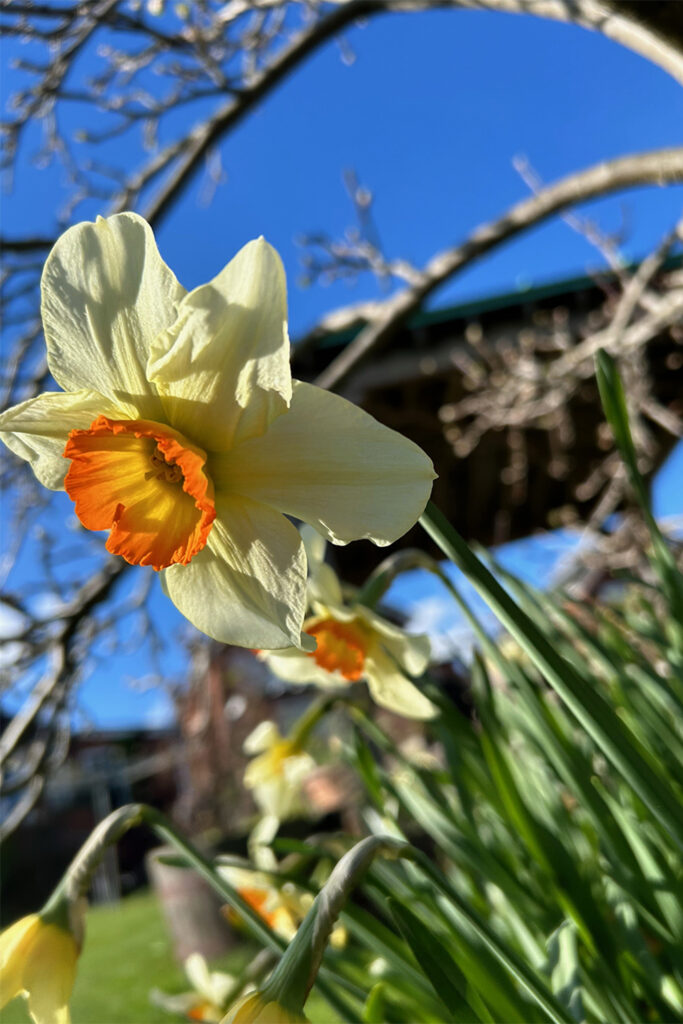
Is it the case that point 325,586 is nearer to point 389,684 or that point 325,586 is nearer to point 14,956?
point 389,684

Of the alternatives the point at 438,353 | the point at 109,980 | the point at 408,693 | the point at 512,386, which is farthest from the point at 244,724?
the point at 408,693

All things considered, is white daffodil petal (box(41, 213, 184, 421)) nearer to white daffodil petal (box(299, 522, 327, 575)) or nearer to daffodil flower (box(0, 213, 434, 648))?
daffodil flower (box(0, 213, 434, 648))

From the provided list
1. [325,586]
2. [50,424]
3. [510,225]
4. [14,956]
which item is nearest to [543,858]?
[325,586]

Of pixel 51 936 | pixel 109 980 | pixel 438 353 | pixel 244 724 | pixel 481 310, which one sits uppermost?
pixel 51 936

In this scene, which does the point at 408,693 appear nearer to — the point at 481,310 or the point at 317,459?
the point at 317,459

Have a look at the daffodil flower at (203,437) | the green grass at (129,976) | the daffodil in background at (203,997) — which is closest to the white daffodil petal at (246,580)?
the daffodil flower at (203,437)

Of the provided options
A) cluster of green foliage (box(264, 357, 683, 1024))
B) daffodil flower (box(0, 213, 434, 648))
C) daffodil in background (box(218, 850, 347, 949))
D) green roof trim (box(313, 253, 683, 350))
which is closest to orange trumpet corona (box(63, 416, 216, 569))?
daffodil flower (box(0, 213, 434, 648))

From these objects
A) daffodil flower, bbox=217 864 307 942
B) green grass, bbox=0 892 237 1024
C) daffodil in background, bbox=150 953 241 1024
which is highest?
daffodil flower, bbox=217 864 307 942
